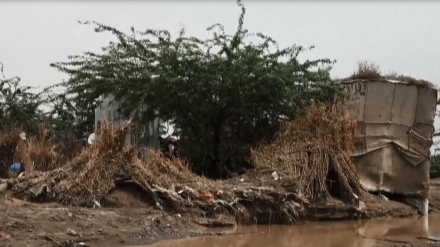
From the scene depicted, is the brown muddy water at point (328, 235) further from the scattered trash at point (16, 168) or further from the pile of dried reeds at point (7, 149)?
the pile of dried reeds at point (7, 149)

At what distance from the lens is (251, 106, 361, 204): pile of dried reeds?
1119 cm

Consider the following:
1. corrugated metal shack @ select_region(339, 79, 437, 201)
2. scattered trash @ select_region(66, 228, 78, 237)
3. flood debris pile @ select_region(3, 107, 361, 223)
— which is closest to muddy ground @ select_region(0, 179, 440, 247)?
scattered trash @ select_region(66, 228, 78, 237)

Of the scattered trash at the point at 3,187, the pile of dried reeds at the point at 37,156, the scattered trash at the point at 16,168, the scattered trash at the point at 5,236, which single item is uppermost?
the pile of dried reeds at the point at 37,156

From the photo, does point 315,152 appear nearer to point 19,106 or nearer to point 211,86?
point 211,86

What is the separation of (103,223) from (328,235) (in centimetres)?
382

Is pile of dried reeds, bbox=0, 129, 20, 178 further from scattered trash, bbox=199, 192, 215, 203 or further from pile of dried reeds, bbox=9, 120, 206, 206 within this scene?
scattered trash, bbox=199, 192, 215, 203

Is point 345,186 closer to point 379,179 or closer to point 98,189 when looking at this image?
point 379,179

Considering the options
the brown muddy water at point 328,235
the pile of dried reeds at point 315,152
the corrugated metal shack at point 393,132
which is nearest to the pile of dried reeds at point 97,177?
the brown muddy water at point 328,235

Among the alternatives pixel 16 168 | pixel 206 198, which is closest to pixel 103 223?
pixel 206 198

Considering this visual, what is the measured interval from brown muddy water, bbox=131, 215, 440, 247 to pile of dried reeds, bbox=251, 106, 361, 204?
77 cm

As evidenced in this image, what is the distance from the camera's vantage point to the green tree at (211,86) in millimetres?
Result: 12234

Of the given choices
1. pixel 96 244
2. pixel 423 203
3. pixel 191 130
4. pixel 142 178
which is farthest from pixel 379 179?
pixel 96 244

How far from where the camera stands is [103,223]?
329 inches

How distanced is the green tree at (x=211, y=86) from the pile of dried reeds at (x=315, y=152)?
690 mm
